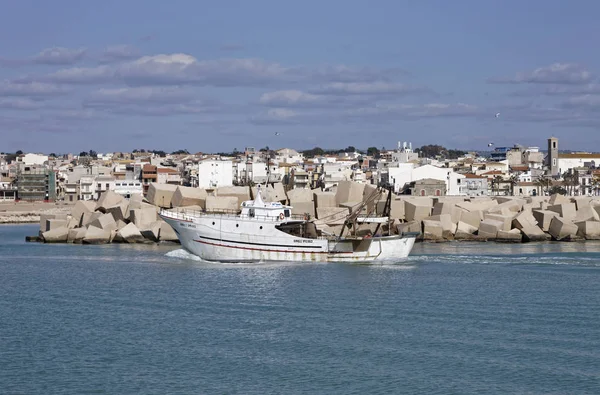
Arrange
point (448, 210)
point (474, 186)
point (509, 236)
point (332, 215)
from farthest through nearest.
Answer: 1. point (474, 186)
2. point (448, 210)
3. point (509, 236)
4. point (332, 215)

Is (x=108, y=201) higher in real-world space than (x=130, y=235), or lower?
higher

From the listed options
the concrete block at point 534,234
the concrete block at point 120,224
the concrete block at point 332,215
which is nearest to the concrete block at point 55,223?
the concrete block at point 120,224

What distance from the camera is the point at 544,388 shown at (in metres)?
16.2

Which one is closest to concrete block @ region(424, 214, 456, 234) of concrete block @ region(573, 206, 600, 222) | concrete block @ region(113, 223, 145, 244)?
concrete block @ region(573, 206, 600, 222)

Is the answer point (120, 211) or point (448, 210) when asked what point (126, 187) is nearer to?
point (120, 211)

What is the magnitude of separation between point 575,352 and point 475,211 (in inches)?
1184

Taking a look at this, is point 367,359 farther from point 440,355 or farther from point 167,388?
point 167,388

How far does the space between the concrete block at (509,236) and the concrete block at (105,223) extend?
16.7 m

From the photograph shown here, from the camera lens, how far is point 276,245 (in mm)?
33906

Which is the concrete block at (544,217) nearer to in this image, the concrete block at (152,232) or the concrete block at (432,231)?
the concrete block at (432,231)

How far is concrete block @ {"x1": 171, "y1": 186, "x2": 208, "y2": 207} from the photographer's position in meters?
45.2

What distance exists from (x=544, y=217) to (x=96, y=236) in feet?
64.6

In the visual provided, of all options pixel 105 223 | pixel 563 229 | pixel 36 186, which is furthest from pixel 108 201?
pixel 36 186

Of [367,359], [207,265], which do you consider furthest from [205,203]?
[367,359]
